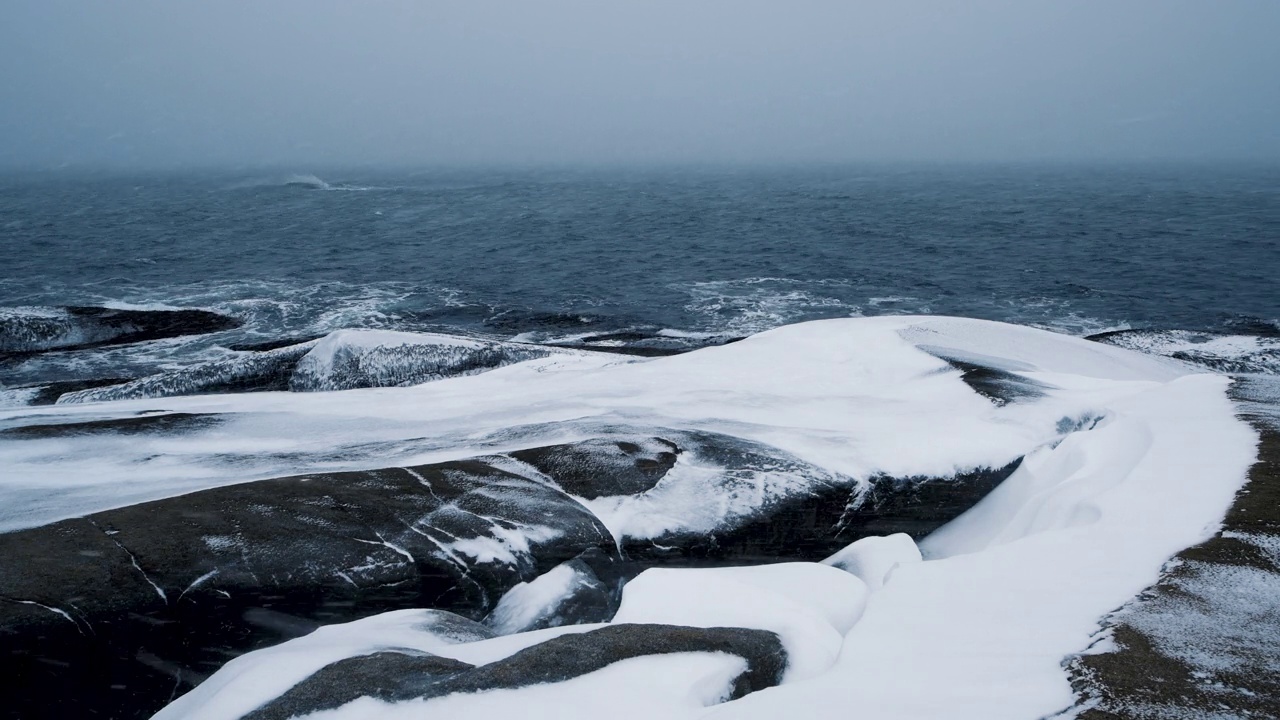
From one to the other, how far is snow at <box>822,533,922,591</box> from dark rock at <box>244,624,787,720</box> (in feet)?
9.06

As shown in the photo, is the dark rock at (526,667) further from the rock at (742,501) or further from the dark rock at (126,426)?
the dark rock at (126,426)

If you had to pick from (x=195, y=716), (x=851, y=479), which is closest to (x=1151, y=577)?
(x=851, y=479)

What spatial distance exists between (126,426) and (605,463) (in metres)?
9.48

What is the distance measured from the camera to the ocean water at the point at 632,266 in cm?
3425

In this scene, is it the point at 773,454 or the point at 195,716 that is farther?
the point at 773,454

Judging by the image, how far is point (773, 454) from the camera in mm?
13688

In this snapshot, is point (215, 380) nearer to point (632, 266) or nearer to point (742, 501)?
point (742, 501)

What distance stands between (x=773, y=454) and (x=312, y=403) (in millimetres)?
10245

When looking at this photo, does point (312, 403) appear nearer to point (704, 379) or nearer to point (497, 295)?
point (704, 379)

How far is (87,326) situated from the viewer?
30266 millimetres

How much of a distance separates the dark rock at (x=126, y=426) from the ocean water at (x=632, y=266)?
41.7 feet

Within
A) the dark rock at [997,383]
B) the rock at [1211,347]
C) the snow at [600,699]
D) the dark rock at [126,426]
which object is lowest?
the snow at [600,699]

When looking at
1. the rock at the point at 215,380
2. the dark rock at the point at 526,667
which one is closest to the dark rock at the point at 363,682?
the dark rock at the point at 526,667

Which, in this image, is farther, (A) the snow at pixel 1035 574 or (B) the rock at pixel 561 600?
(B) the rock at pixel 561 600
